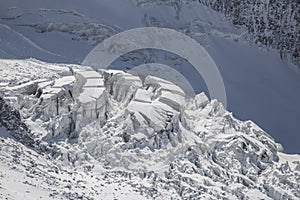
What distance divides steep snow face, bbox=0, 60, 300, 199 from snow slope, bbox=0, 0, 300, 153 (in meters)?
9.68

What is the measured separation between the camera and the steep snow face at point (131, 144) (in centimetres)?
2953

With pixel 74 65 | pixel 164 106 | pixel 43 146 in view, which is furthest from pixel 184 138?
pixel 74 65

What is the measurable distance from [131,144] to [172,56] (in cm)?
2370

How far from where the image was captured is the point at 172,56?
54500 mm

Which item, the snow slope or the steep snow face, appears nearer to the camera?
the steep snow face

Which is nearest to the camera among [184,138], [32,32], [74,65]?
[184,138]

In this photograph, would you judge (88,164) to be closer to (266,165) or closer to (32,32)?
(266,165)

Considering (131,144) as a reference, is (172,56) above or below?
above

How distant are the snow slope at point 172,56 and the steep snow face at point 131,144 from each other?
31.8 feet

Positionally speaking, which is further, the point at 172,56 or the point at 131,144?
the point at 172,56

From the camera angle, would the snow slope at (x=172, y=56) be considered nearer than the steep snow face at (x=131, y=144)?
No

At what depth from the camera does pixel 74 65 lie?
42500 millimetres

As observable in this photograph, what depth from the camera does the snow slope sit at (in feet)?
160

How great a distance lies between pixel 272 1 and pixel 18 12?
3402 cm
